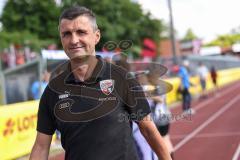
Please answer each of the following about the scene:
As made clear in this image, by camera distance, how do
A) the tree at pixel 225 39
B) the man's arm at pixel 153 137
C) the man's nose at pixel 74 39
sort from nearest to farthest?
1. the man's nose at pixel 74 39
2. the man's arm at pixel 153 137
3. the tree at pixel 225 39

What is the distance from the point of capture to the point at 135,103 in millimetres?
2887

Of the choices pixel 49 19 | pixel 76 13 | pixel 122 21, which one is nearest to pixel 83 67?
pixel 76 13

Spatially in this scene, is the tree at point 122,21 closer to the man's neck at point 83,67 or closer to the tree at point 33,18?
the tree at point 33,18

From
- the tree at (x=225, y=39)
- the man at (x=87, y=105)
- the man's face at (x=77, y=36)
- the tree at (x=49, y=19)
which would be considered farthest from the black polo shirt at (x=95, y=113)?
the tree at (x=225, y=39)

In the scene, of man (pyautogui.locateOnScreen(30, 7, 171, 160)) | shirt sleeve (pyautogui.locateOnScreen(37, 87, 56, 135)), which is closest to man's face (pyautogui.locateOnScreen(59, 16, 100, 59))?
man (pyautogui.locateOnScreen(30, 7, 171, 160))

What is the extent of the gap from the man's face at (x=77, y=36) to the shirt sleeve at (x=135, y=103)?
0.97ft

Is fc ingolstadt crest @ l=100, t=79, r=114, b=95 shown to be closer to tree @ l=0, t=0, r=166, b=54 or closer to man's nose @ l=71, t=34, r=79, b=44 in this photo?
man's nose @ l=71, t=34, r=79, b=44

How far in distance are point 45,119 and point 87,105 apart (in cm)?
28

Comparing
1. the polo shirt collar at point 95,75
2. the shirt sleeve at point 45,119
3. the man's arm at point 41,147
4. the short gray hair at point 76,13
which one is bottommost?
the man's arm at point 41,147

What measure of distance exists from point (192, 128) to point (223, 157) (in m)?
5.11

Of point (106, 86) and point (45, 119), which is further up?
point (106, 86)

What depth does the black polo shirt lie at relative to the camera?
277 cm

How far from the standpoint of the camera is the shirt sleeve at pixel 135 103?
9.37 ft

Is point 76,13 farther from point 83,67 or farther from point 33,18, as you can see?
point 33,18
